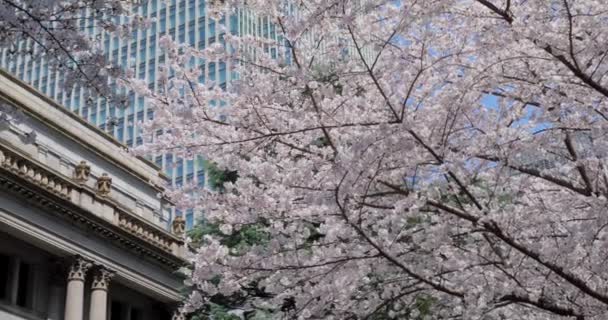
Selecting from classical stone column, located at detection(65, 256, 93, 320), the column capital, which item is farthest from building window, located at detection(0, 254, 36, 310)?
the column capital

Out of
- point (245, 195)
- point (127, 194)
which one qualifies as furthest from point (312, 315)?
point (127, 194)

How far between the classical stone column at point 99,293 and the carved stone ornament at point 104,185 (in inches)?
102

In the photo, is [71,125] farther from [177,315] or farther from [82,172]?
[177,315]

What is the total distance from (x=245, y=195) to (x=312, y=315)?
202 centimetres

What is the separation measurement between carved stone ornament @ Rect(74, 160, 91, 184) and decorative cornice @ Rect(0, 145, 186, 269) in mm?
370

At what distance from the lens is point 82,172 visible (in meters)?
25.2

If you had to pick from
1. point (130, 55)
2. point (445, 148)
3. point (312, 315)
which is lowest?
point (312, 315)

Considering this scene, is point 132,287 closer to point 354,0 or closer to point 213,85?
point 213,85

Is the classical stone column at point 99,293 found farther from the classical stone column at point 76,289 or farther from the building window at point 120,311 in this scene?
the building window at point 120,311

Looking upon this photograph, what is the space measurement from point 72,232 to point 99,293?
208cm

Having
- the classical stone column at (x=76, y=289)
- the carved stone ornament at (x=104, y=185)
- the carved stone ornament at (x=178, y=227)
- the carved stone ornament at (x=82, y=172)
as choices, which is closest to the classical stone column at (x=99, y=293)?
the classical stone column at (x=76, y=289)

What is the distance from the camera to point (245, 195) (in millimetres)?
11352

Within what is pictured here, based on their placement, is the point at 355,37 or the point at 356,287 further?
the point at 356,287

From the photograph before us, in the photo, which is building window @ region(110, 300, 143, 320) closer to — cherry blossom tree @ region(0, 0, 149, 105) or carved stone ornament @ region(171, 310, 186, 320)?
carved stone ornament @ region(171, 310, 186, 320)
